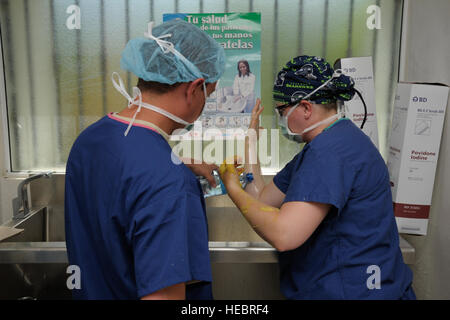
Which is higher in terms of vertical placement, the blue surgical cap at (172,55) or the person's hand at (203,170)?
the blue surgical cap at (172,55)

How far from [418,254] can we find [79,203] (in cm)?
140

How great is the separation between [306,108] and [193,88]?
1.30ft

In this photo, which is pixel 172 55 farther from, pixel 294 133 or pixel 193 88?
pixel 294 133

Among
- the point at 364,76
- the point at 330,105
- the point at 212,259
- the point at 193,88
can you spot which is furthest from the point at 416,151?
the point at 193,88

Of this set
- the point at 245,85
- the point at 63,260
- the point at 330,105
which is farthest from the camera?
the point at 245,85

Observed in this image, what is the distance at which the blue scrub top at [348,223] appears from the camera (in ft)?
3.25

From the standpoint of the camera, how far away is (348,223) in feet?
3.33

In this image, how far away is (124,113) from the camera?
89cm

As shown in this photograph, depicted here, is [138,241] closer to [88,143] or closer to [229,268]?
[88,143]

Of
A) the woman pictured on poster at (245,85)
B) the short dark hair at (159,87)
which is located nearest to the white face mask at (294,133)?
the short dark hair at (159,87)

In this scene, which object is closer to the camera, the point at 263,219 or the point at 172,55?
the point at 172,55

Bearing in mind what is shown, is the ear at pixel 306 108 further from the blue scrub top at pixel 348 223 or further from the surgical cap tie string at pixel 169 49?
the surgical cap tie string at pixel 169 49

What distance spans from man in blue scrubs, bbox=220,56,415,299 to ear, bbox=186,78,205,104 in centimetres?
33

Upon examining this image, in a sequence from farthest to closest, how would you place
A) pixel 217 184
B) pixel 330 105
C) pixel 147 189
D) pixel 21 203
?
pixel 21 203 → pixel 217 184 → pixel 330 105 → pixel 147 189
